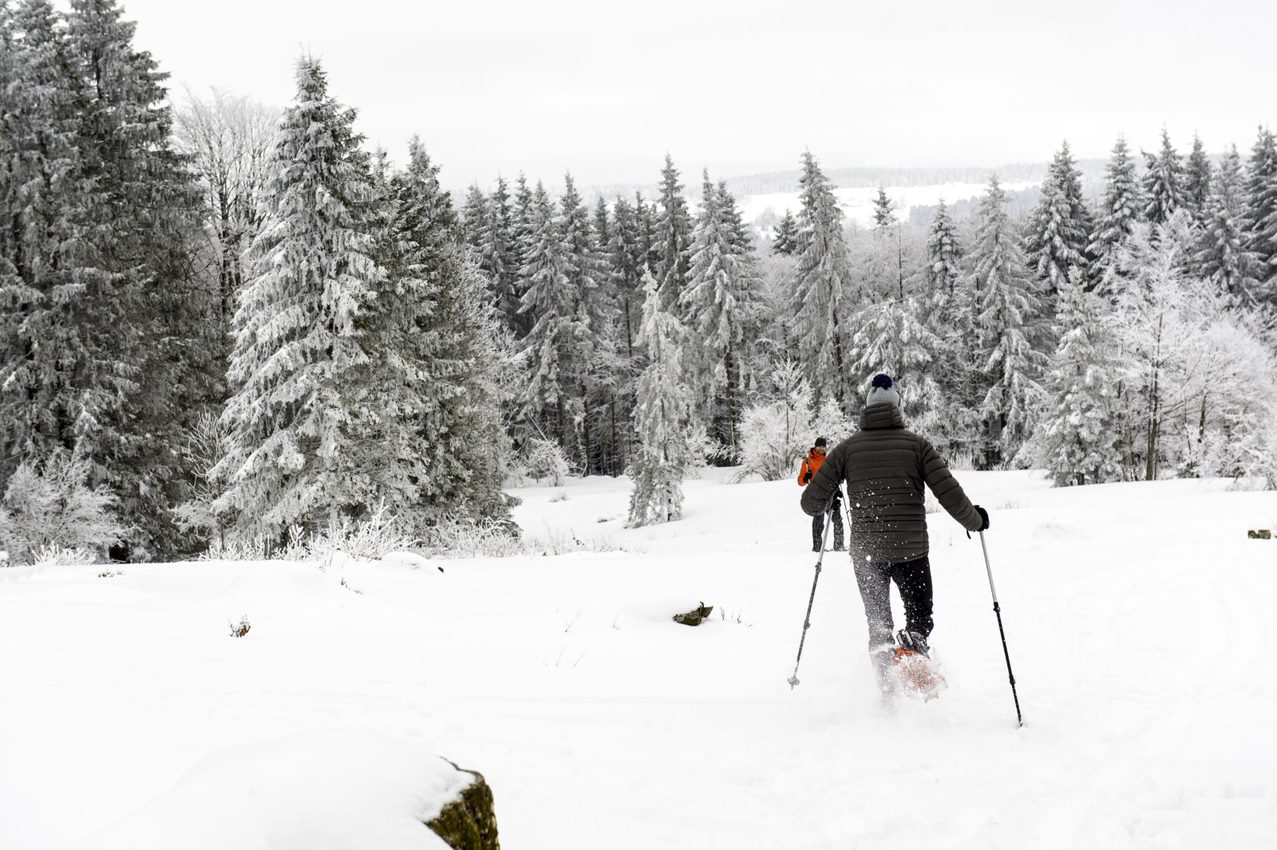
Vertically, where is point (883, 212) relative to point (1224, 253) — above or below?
above

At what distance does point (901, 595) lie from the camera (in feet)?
16.4

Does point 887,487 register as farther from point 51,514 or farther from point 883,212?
point 883,212

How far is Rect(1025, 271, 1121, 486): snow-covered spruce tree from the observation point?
90.6ft

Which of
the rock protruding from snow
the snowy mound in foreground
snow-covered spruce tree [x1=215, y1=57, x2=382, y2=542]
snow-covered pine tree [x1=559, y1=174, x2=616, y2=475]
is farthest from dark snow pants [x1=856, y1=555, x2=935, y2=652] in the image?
snow-covered pine tree [x1=559, y1=174, x2=616, y2=475]

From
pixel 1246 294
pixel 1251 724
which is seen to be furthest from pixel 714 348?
pixel 1251 724

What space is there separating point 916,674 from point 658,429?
2376cm

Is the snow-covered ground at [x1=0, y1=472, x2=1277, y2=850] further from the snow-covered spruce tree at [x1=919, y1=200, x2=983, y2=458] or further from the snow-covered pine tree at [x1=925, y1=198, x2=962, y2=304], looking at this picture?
the snow-covered pine tree at [x1=925, y1=198, x2=962, y2=304]

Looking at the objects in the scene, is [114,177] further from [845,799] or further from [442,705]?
[845,799]

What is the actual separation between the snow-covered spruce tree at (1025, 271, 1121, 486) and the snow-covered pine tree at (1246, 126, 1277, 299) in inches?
629

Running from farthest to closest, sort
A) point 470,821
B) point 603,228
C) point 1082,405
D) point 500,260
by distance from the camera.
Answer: point 603,228
point 500,260
point 1082,405
point 470,821

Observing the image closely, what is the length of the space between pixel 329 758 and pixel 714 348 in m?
39.3

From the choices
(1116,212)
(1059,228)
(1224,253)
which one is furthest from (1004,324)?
(1224,253)

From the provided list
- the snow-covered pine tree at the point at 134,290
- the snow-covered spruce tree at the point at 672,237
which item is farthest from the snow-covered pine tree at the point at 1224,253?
the snow-covered pine tree at the point at 134,290

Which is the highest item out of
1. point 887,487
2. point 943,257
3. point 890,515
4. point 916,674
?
point 943,257
